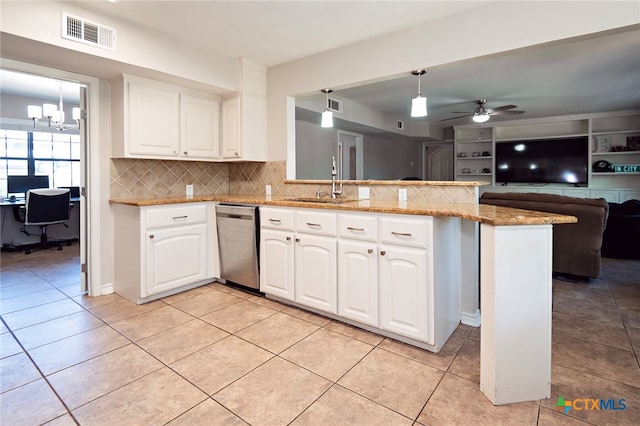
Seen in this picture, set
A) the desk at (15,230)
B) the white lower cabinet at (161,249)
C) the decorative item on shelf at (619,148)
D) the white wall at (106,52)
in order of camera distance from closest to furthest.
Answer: the white wall at (106,52) → the white lower cabinet at (161,249) → the desk at (15,230) → the decorative item on shelf at (619,148)

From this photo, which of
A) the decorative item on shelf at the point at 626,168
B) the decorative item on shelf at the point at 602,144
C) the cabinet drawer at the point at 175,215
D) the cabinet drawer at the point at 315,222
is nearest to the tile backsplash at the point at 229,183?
the cabinet drawer at the point at 175,215

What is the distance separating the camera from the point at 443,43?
2543 millimetres

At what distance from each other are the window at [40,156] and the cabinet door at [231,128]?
3789 mm

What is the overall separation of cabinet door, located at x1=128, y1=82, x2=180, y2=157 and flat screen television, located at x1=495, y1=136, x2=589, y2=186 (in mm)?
6652

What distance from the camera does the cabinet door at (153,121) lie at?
3.02 metres

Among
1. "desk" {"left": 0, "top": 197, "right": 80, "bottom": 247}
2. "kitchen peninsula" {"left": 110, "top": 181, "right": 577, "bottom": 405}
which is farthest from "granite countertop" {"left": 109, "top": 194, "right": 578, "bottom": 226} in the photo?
"desk" {"left": 0, "top": 197, "right": 80, "bottom": 247}

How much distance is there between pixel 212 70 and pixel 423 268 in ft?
8.81

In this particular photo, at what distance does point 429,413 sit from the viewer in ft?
5.17

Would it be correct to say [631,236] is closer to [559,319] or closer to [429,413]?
[559,319]

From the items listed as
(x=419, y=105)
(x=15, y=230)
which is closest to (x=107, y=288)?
(x=419, y=105)

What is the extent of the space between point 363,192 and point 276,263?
3.31 feet

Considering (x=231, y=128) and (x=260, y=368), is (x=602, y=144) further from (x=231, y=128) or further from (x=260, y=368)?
(x=260, y=368)

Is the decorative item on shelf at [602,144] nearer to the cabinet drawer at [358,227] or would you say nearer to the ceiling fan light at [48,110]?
the cabinet drawer at [358,227]

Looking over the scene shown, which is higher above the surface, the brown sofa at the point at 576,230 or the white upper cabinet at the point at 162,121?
the white upper cabinet at the point at 162,121
